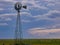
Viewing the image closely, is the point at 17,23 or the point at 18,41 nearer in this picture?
the point at 17,23

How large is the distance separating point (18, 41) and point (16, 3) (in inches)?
258

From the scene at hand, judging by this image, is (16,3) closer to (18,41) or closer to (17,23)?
(17,23)

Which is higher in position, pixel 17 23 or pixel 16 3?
pixel 16 3

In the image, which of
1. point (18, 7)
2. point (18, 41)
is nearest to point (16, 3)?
point (18, 7)

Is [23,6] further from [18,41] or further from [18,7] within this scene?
[18,41]

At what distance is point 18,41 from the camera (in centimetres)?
3950

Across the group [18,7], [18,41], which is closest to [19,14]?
[18,7]

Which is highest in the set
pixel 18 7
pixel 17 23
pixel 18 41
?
pixel 18 7

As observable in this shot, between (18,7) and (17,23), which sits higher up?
(18,7)

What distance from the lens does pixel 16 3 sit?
119 feet

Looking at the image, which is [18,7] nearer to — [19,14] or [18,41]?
[19,14]

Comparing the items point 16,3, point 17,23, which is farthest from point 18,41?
point 16,3

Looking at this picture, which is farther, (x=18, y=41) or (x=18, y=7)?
(x=18, y=41)

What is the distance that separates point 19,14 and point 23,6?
1314mm
